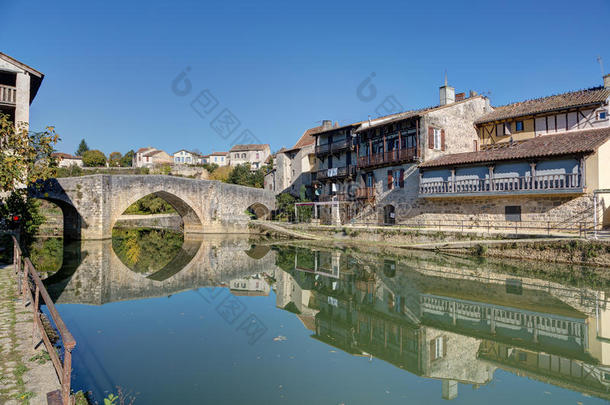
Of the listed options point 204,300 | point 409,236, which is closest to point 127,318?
point 204,300

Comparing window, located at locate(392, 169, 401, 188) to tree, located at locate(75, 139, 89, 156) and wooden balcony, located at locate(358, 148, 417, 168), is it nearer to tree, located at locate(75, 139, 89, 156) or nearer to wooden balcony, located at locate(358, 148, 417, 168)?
wooden balcony, located at locate(358, 148, 417, 168)

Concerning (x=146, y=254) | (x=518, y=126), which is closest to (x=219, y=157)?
(x=146, y=254)

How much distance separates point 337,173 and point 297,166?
8313 mm

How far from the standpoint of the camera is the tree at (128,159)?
77562mm

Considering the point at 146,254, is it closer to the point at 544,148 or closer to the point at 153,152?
the point at 544,148

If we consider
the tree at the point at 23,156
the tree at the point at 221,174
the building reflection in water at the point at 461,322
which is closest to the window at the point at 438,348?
the building reflection in water at the point at 461,322

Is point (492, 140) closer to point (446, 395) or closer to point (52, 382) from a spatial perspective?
point (446, 395)

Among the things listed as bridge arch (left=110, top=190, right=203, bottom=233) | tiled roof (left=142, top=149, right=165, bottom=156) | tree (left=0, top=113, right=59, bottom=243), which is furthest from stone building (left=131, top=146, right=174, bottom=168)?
tree (left=0, top=113, right=59, bottom=243)

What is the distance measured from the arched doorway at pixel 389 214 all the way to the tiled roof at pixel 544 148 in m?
4.62

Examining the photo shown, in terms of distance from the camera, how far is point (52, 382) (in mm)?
4367

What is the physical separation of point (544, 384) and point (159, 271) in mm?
14471

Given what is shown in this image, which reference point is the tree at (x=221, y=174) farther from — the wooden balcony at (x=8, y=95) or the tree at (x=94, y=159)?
the wooden balcony at (x=8, y=95)

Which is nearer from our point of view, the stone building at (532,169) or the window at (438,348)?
the window at (438,348)

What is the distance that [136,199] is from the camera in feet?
93.2
